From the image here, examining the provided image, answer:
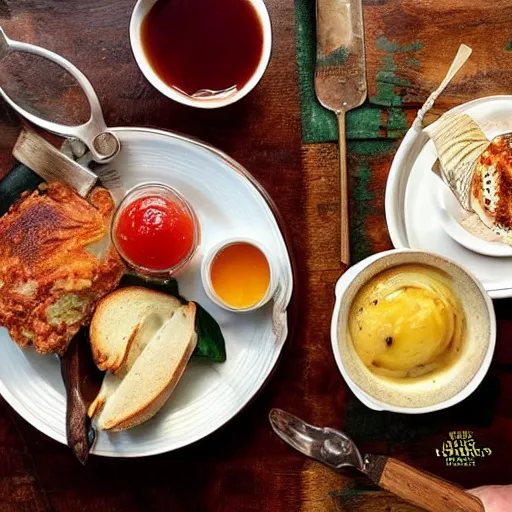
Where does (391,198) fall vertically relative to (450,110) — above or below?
below

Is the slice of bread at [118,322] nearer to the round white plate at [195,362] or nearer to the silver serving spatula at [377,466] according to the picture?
the round white plate at [195,362]

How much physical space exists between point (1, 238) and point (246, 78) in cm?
49

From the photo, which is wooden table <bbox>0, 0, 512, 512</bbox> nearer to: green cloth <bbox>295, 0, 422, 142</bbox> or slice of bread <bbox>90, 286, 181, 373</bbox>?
green cloth <bbox>295, 0, 422, 142</bbox>

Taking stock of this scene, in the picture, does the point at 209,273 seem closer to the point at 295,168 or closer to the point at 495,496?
the point at 295,168

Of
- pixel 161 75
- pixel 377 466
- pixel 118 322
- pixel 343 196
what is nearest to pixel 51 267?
pixel 118 322

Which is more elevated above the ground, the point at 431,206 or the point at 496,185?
the point at 496,185

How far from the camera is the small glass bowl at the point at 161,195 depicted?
1262mm

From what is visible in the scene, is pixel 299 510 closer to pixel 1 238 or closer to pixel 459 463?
pixel 459 463

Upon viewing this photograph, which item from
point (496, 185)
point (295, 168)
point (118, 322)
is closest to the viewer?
point (496, 185)

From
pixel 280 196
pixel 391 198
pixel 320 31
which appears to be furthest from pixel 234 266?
pixel 320 31

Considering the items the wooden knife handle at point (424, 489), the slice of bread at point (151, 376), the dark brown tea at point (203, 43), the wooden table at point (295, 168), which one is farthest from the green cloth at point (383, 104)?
the wooden knife handle at point (424, 489)

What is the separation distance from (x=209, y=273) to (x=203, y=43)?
1.32 feet

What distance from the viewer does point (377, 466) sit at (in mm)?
1271

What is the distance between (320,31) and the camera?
1.32m
